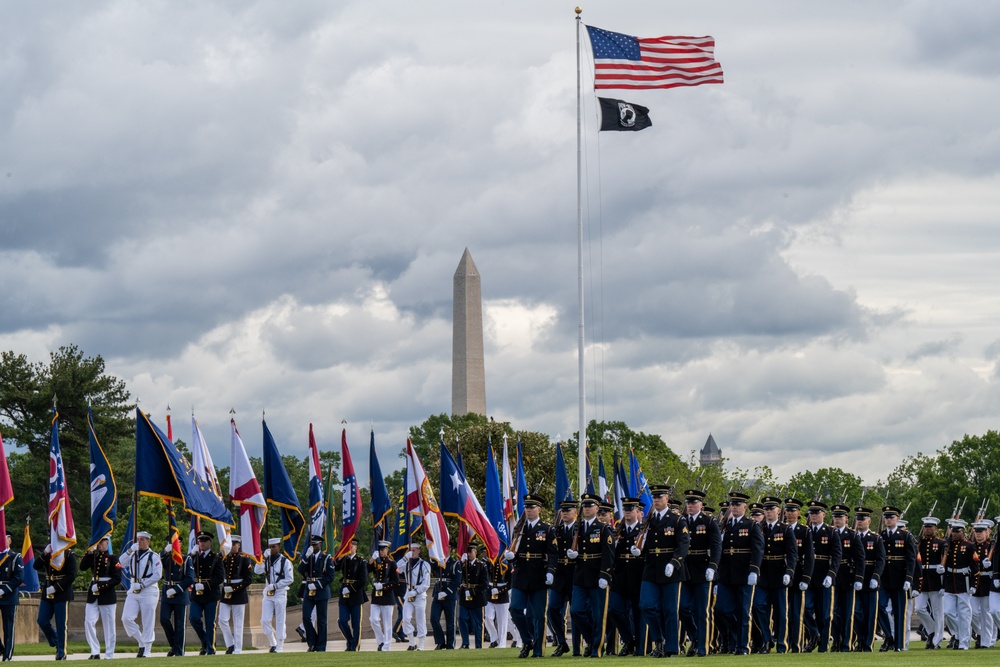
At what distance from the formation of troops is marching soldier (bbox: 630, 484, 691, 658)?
19 millimetres

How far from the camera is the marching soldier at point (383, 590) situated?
27.7 metres

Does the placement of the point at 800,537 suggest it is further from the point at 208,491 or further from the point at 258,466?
the point at 258,466

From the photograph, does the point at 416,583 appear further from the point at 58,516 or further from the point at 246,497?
the point at 58,516

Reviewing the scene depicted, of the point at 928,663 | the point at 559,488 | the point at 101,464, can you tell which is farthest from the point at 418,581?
the point at 928,663

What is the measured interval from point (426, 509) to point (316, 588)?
Result: 2.39 metres

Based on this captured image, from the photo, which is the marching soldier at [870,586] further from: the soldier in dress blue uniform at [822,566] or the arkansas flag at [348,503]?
the arkansas flag at [348,503]

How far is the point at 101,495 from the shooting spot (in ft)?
78.1

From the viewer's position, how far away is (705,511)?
20484 mm

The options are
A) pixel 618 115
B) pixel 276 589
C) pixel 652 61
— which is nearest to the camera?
pixel 276 589

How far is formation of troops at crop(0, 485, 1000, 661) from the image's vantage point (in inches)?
768

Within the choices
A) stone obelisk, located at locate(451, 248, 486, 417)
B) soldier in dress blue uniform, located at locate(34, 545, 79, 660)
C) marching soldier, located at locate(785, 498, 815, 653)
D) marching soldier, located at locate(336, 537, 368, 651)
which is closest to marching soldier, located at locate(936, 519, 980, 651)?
marching soldier, located at locate(785, 498, 815, 653)

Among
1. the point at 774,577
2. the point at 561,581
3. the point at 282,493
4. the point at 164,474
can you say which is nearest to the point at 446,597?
the point at 282,493

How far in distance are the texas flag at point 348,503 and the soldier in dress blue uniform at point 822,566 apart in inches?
353

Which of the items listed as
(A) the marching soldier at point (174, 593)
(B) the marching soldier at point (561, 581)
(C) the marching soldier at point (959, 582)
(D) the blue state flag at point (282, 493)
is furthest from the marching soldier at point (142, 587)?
(C) the marching soldier at point (959, 582)
